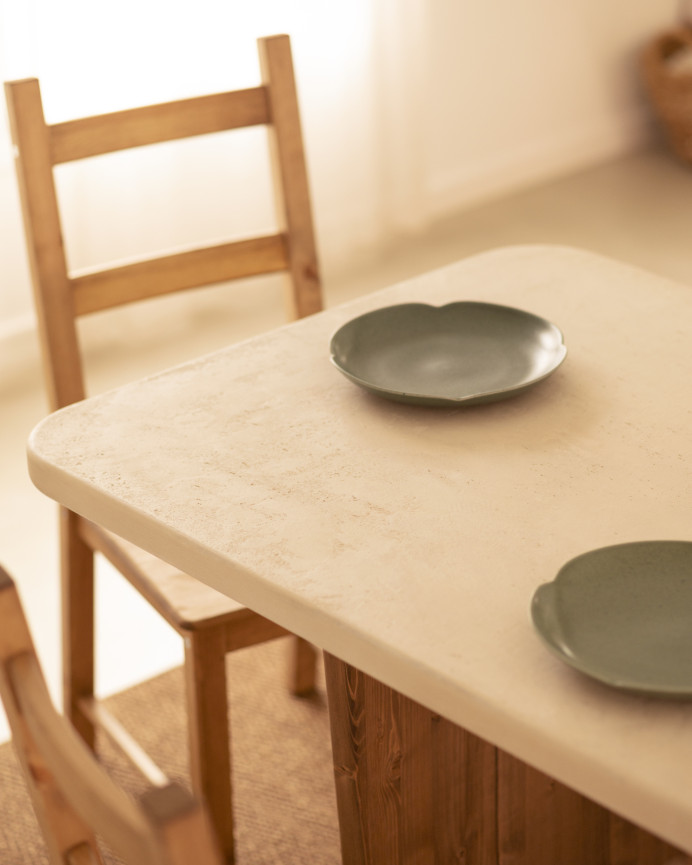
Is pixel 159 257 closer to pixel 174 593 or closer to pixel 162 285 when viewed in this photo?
pixel 162 285

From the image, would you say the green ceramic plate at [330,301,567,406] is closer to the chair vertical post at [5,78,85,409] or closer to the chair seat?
the chair seat

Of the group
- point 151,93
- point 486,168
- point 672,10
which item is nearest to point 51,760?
point 151,93

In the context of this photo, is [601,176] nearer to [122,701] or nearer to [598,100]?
[598,100]

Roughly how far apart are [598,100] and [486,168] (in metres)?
0.64

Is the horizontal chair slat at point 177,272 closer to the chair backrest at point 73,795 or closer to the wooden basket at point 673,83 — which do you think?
the chair backrest at point 73,795

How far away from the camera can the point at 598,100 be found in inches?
175

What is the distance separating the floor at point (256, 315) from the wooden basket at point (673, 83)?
0.14 meters

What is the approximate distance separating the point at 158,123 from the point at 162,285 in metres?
0.21

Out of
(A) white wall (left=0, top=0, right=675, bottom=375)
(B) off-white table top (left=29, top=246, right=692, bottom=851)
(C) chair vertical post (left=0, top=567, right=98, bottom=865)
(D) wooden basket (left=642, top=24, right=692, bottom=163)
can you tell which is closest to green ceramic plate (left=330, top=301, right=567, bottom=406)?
(B) off-white table top (left=29, top=246, right=692, bottom=851)

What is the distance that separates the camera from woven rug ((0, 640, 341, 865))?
5.14 ft

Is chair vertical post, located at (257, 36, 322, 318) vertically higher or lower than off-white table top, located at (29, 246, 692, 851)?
higher

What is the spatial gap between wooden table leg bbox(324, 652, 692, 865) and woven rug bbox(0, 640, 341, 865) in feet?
1.24

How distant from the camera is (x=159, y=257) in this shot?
5.16 ft

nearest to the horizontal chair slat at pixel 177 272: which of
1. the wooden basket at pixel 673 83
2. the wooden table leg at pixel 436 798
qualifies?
the wooden table leg at pixel 436 798
